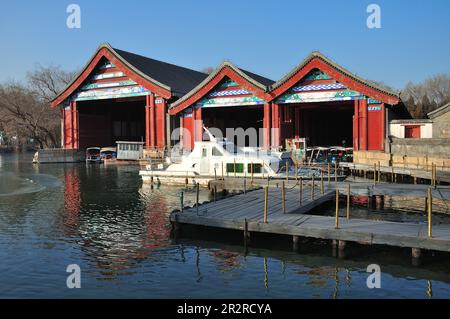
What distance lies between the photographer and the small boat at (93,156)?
56703 mm

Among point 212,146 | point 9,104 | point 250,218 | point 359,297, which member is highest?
point 9,104

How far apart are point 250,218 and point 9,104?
6473cm

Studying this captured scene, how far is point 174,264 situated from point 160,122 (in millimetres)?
36762

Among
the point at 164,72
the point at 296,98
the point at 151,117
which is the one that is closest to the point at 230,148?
the point at 296,98

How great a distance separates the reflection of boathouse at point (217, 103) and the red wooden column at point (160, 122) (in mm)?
104

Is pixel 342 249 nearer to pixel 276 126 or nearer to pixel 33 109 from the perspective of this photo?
pixel 276 126

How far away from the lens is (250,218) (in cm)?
1673

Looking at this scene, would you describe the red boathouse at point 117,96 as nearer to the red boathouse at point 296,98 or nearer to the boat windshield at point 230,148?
the red boathouse at point 296,98

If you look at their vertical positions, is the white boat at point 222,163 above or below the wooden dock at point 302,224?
above

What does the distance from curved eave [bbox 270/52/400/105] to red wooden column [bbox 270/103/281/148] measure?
11.2ft

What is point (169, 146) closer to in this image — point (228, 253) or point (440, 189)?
point (440, 189)

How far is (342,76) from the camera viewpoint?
39.1 m

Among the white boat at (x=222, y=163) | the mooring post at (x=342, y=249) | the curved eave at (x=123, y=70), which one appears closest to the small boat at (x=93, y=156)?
the curved eave at (x=123, y=70)

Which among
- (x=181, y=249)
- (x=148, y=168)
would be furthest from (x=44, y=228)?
(x=148, y=168)
